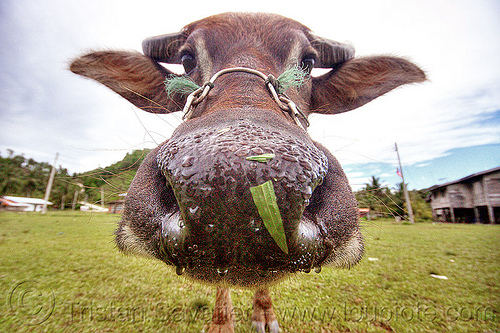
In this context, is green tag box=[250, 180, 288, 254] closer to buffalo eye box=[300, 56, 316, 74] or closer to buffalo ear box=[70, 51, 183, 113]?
buffalo eye box=[300, 56, 316, 74]

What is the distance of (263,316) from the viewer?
258 centimetres

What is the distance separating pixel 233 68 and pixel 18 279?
4927 millimetres

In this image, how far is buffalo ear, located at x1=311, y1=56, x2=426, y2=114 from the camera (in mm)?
2918

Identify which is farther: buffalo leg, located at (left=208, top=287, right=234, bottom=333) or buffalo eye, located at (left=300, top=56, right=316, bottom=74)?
buffalo eye, located at (left=300, top=56, right=316, bottom=74)

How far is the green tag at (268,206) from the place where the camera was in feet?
2.39

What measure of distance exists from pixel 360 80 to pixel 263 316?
3.11 m

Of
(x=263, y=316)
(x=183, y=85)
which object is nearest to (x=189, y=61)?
(x=183, y=85)

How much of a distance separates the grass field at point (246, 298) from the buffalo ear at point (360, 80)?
1.69 m

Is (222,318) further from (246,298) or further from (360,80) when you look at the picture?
(360,80)

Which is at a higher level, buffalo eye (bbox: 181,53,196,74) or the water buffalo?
buffalo eye (bbox: 181,53,196,74)

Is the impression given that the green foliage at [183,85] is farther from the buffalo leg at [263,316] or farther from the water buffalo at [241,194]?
the buffalo leg at [263,316]

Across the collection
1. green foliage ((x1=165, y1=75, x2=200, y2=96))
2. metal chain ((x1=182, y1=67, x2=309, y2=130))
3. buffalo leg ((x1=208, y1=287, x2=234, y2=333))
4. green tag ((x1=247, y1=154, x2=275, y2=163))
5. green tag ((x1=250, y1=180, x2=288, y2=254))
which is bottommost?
buffalo leg ((x1=208, y1=287, x2=234, y2=333))

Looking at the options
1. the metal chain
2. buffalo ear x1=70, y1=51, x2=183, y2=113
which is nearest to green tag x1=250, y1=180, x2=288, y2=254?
the metal chain

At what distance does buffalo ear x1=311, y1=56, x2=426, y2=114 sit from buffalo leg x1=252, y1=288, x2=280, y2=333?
2.42 m
